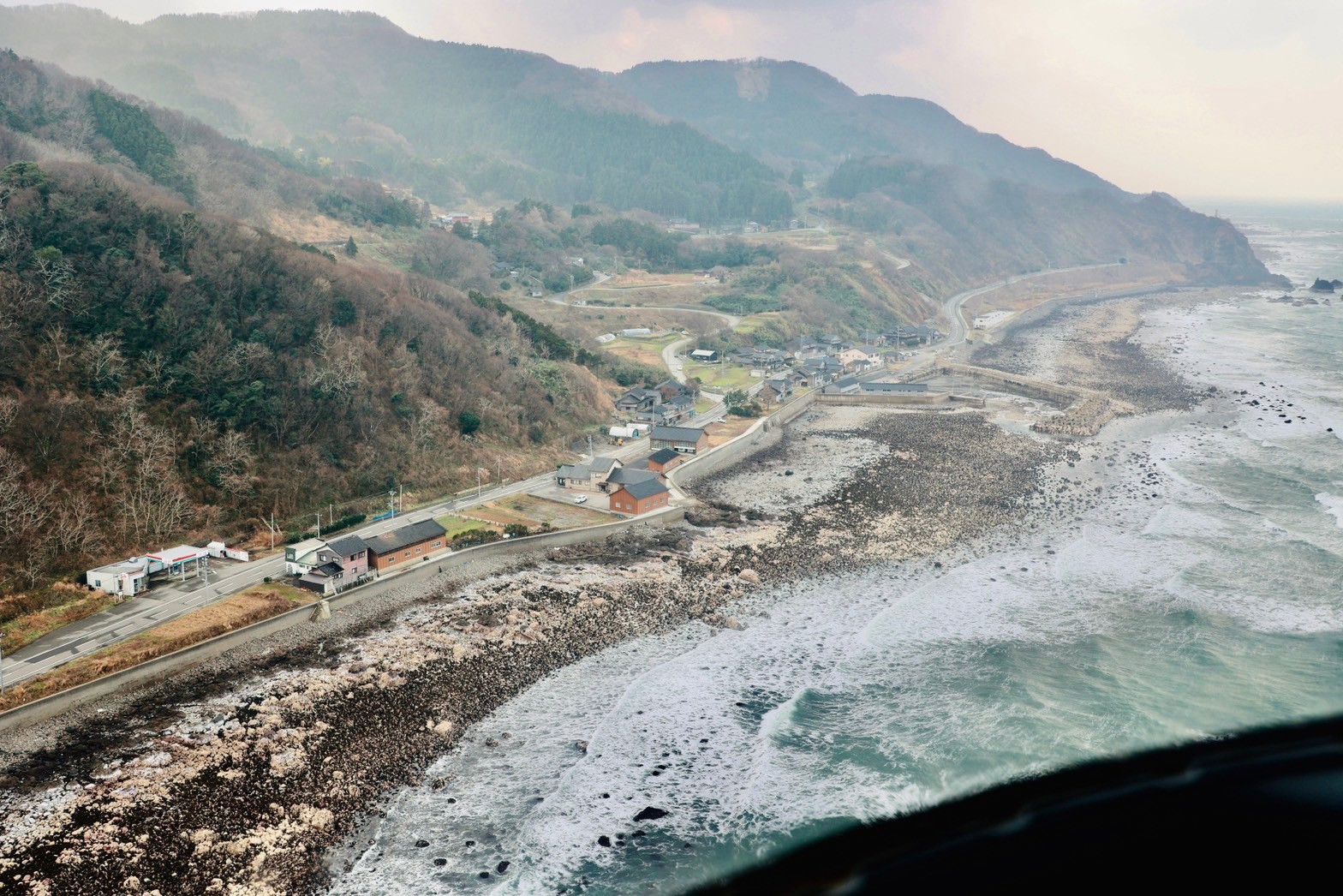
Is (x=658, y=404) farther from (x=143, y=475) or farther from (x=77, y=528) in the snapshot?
(x=77, y=528)

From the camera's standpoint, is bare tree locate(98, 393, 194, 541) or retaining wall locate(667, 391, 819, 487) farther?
retaining wall locate(667, 391, 819, 487)

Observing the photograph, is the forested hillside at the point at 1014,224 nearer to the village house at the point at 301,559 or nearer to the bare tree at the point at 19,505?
the village house at the point at 301,559

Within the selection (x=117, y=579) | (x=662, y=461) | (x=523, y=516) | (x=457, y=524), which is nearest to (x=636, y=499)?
(x=523, y=516)

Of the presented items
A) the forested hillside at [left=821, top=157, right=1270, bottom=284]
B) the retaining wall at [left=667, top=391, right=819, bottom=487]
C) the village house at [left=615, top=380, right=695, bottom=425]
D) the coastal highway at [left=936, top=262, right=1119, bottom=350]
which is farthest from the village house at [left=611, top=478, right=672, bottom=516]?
the forested hillside at [left=821, top=157, right=1270, bottom=284]

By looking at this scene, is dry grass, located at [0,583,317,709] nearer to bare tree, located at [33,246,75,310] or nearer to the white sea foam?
bare tree, located at [33,246,75,310]

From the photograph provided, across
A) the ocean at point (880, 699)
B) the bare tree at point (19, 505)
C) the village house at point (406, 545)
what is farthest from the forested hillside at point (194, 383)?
the ocean at point (880, 699)
